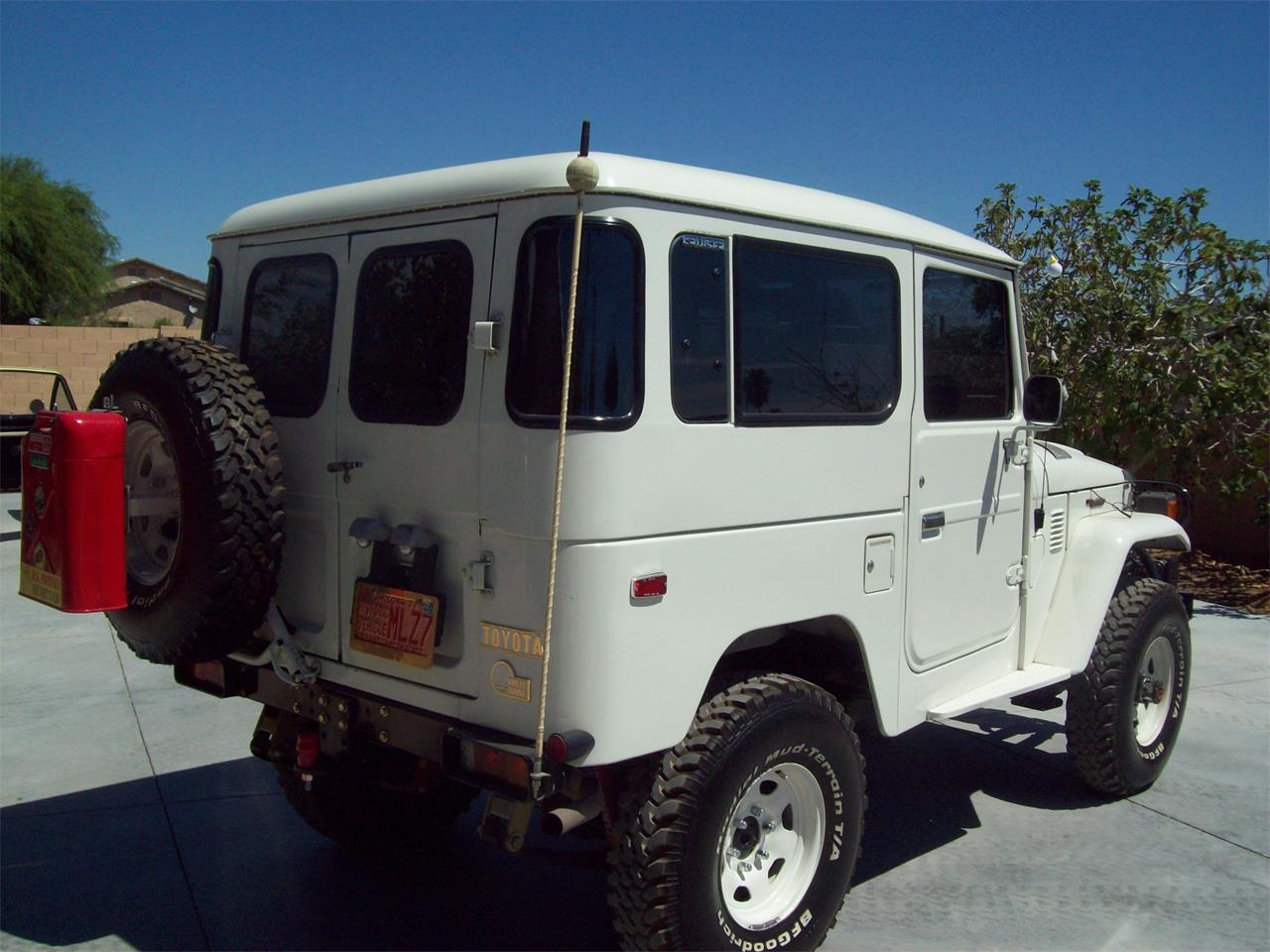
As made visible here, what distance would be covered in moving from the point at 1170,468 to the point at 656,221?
8.32 m

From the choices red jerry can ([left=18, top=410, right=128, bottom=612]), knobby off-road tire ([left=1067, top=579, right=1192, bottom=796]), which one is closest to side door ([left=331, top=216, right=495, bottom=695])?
red jerry can ([left=18, top=410, right=128, bottom=612])

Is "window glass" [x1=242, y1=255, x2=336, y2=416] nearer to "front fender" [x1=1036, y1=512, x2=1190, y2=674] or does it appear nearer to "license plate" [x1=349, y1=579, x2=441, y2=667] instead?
"license plate" [x1=349, y1=579, x2=441, y2=667]

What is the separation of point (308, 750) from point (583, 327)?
169cm

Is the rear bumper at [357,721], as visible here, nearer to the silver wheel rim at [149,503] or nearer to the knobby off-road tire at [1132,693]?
the silver wheel rim at [149,503]

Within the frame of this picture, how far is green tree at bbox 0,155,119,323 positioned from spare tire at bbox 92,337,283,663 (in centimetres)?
2982

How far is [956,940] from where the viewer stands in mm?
3863

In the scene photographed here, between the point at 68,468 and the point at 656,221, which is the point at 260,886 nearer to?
the point at 68,468

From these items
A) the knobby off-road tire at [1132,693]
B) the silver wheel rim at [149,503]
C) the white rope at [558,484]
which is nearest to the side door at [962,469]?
the knobby off-road tire at [1132,693]

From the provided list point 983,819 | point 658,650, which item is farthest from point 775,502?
point 983,819

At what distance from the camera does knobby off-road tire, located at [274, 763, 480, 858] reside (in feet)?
14.3

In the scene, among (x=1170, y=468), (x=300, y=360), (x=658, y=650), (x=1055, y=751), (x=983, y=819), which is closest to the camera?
(x=658, y=650)

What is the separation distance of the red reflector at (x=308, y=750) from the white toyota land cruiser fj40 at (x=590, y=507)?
1cm

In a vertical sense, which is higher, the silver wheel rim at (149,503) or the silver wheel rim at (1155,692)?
the silver wheel rim at (149,503)

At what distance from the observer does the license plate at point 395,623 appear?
127 inches
